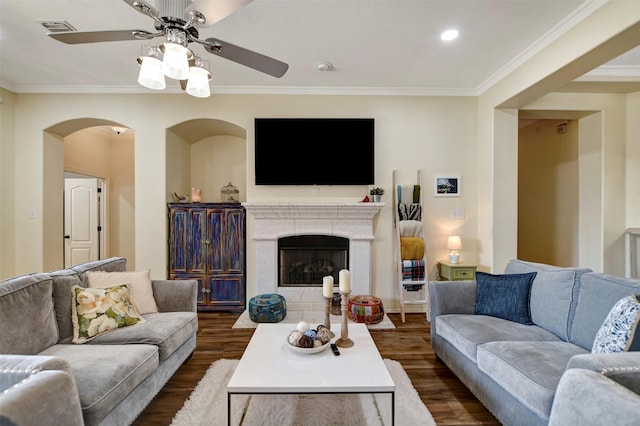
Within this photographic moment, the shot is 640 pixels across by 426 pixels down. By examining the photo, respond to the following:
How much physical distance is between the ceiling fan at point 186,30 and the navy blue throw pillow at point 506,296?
232cm

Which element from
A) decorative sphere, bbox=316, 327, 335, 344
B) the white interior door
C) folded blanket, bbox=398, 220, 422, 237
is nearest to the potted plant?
folded blanket, bbox=398, 220, 422, 237

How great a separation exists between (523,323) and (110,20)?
4.07 metres

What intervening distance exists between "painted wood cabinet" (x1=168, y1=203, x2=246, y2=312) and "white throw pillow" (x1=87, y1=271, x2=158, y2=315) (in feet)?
4.49

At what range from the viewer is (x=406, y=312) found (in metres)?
3.79

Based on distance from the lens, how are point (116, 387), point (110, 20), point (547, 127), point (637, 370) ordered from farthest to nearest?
1. point (547, 127)
2. point (110, 20)
3. point (116, 387)
4. point (637, 370)

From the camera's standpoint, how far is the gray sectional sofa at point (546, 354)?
1.08 m

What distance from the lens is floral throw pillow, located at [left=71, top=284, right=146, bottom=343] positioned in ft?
6.23

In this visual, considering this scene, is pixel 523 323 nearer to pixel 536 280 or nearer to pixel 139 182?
pixel 536 280

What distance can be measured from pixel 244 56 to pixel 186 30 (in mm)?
374

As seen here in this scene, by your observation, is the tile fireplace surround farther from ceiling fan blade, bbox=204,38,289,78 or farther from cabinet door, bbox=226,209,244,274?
ceiling fan blade, bbox=204,38,289,78

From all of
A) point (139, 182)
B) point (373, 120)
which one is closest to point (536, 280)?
point (373, 120)

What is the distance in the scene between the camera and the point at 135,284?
7.69 ft

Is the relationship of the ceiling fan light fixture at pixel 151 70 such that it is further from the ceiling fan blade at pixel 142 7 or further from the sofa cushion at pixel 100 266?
the sofa cushion at pixel 100 266

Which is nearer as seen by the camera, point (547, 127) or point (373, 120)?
point (373, 120)
